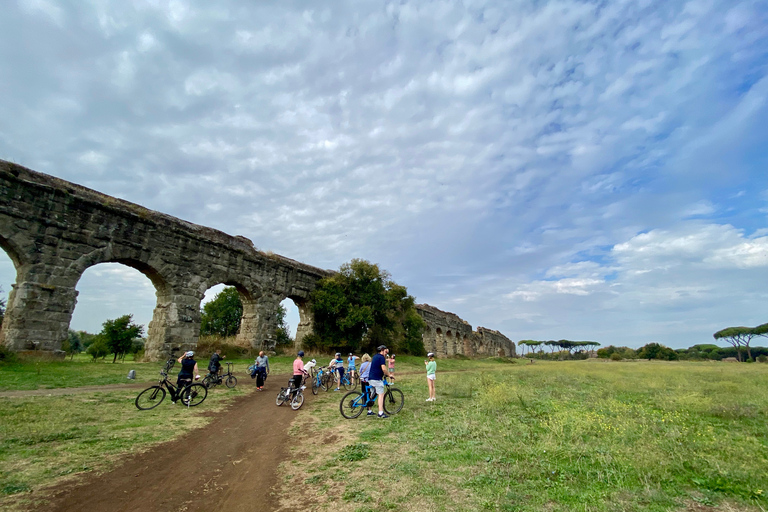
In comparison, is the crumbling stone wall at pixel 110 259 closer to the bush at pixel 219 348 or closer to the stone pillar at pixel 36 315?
the stone pillar at pixel 36 315

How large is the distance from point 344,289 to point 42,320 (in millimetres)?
15420

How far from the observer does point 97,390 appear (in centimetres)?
988

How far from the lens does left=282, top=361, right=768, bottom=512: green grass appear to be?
13.6 feet

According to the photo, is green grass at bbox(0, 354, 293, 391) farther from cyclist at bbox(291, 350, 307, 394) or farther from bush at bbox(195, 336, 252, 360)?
cyclist at bbox(291, 350, 307, 394)

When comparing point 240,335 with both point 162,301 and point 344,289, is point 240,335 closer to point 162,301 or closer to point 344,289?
point 162,301

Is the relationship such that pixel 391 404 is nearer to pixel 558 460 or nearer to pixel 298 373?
pixel 298 373

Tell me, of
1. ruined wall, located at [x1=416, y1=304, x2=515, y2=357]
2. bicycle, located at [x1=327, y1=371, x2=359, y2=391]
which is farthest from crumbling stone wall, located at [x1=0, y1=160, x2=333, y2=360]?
ruined wall, located at [x1=416, y1=304, x2=515, y2=357]

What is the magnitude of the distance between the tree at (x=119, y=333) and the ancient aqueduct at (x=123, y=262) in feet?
39.6

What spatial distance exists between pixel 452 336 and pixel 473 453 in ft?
136

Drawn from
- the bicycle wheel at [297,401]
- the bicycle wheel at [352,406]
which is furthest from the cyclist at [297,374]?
the bicycle wheel at [352,406]

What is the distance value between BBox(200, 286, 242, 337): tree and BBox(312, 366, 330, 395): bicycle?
31.7 meters

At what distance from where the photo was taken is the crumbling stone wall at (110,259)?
13.1 metres

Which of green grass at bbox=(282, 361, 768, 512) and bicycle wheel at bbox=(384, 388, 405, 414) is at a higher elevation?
bicycle wheel at bbox=(384, 388, 405, 414)

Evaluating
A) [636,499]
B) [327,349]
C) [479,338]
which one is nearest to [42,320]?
[327,349]
